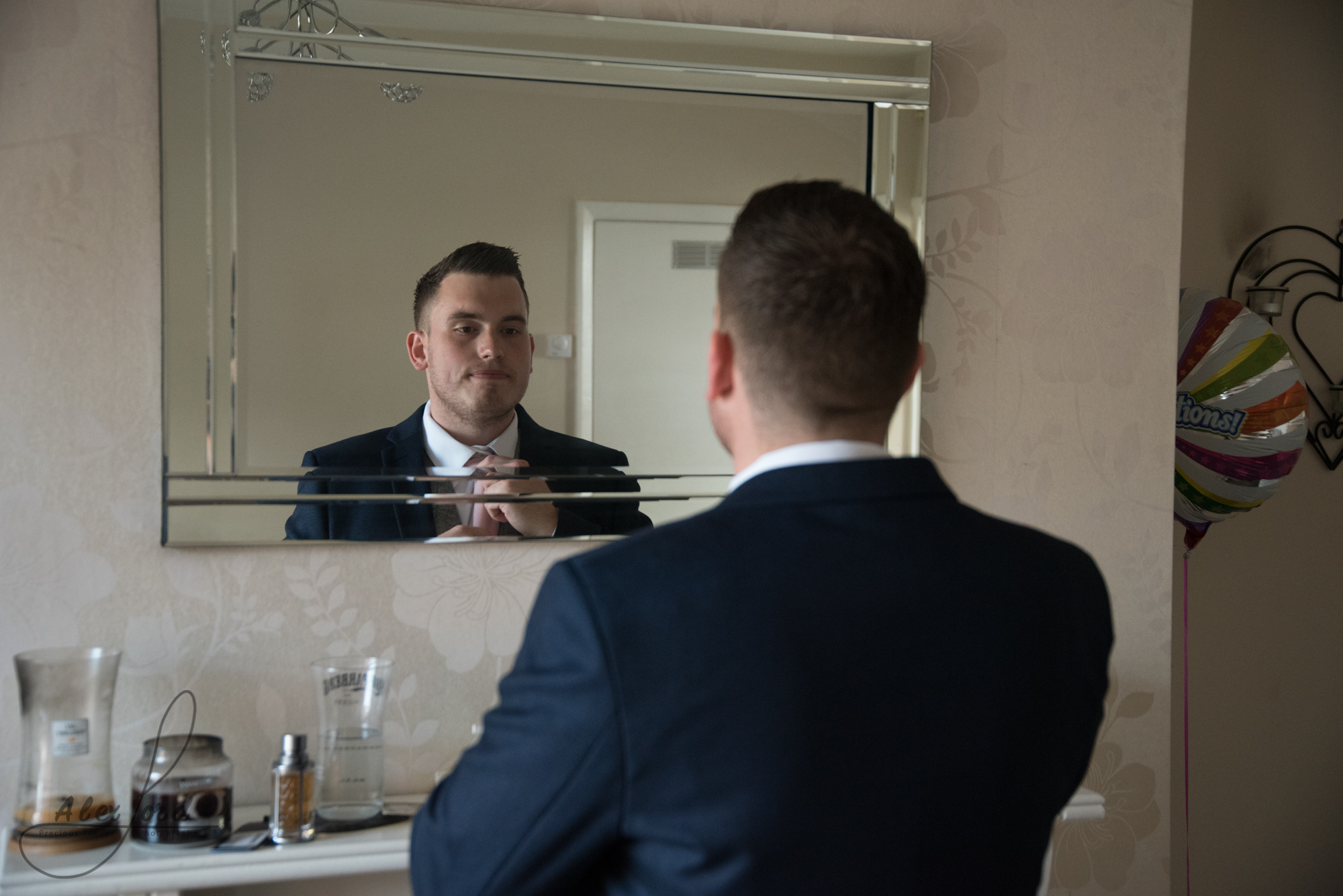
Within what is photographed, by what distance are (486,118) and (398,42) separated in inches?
6.4

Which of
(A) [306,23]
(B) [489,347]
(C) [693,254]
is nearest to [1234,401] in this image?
(C) [693,254]

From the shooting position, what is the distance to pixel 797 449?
0.79 m

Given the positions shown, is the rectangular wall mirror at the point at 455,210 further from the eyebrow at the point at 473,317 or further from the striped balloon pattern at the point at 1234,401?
the striped balloon pattern at the point at 1234,401

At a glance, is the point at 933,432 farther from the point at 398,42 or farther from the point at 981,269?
the point at 398,42

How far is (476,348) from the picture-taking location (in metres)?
1.53

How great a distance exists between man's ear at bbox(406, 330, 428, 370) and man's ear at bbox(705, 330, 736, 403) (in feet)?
2.59

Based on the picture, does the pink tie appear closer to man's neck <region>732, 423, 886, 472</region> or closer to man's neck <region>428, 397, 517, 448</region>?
man's neck <region>428, 397, 517, 448</region>

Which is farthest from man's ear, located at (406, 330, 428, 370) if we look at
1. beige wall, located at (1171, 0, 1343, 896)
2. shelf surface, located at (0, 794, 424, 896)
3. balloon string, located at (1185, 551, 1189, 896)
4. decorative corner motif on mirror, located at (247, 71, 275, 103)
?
beige wall, located at (1171, 0, 1343, 896)

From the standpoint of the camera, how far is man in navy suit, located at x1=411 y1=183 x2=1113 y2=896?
67cm

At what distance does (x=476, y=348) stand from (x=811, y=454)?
86 centimetres

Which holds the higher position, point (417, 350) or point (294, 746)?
point (417, 350)

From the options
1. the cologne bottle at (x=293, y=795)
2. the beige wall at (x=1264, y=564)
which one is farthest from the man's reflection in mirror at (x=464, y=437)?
the beige wall at (x=1264, y=564)

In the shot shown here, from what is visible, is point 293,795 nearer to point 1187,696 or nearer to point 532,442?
point 532,442

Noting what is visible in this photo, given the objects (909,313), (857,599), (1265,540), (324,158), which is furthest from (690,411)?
(1265,540)
